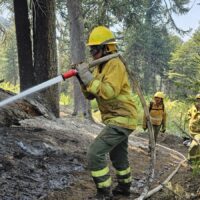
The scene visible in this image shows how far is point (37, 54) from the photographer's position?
31.5ft

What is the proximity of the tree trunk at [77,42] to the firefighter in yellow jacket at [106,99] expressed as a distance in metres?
11.2

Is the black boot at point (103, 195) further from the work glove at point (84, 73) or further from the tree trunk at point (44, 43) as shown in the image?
the tree trunk at point (44, 43)

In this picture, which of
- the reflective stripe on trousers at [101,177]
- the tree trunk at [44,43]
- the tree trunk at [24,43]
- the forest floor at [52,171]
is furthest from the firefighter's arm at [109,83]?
the tree trunk at [24,43]

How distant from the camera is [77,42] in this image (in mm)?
Answer: 16609

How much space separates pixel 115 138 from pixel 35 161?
4.68 feet

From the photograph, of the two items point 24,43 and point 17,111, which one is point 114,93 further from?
point 24,43

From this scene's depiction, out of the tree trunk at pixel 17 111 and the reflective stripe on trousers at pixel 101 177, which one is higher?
the tree trunk at pixel 17 111

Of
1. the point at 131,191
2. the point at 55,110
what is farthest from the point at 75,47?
the point at 131,191

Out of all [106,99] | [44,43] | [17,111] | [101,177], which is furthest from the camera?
[44,43]

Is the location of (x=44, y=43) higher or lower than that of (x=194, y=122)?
higher

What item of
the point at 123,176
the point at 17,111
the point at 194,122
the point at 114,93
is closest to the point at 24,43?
the point at 17,111

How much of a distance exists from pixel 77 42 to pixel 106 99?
1189 centimetres

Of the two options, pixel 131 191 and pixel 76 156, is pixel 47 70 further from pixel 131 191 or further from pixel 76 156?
pixel 131 191

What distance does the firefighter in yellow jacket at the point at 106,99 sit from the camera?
15.9ft
